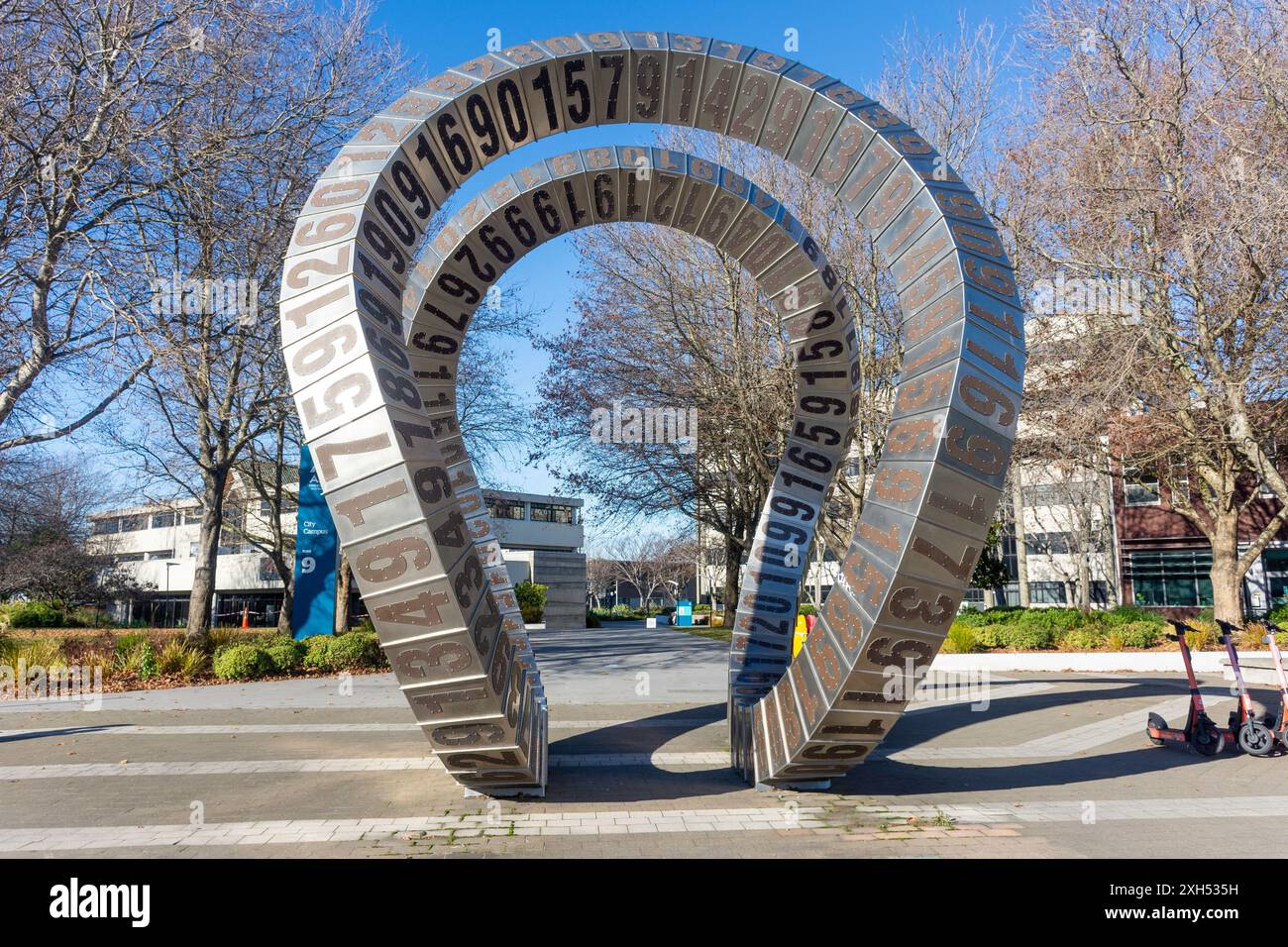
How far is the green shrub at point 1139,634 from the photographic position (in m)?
21.8

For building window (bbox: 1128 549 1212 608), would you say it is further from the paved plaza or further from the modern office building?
the paved plaza

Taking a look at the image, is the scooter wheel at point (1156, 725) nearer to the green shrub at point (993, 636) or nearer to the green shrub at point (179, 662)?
the green shrub at point (993, 636)

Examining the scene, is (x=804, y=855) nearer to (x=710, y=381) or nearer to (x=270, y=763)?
(x=270, y=763)

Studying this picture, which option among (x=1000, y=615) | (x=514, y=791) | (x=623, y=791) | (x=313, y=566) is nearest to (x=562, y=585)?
(x=313, y=566)

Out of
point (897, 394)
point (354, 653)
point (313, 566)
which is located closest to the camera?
point (897, 394)

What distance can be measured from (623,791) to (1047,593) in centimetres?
5171

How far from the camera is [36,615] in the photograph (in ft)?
115

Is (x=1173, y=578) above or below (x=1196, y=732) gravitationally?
above

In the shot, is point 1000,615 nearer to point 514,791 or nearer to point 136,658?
point 514,791

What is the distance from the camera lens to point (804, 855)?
6.10 meters

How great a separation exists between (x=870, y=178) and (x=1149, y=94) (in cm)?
A: 1644

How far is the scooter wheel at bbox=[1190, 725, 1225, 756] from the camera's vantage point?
995 cm

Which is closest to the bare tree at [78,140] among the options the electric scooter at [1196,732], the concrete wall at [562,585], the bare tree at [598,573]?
the electric scooter at [1196,732]
